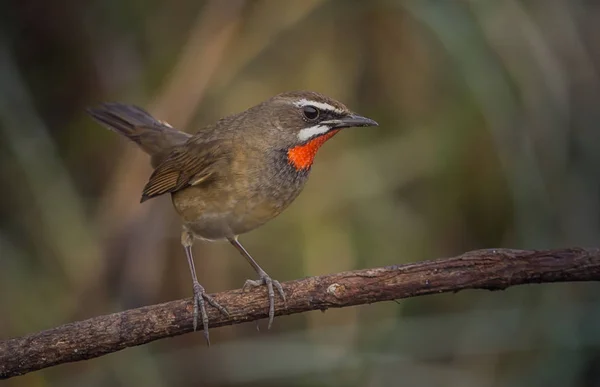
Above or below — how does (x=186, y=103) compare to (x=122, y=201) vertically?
above

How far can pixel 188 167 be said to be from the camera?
4906 millimetres

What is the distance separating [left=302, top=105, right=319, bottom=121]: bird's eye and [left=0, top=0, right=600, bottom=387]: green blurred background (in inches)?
76.8

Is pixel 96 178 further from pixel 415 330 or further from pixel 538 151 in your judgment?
pixel 538 151

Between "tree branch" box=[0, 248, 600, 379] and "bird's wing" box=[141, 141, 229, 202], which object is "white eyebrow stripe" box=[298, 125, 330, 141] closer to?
"bird's wing" box=[141, 141, 229, 202]

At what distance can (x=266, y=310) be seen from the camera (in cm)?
383

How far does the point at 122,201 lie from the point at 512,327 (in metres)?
3.24

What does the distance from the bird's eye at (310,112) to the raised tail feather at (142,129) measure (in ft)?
4.22

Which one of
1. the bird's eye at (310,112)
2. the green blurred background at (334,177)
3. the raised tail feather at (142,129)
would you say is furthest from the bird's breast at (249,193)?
the green blurred background at (334,177)

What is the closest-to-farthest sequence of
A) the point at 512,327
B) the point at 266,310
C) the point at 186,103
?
the point at 266,310
the point at 512,327
the point at 186,103

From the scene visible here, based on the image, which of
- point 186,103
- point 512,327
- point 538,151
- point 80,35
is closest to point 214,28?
point 186,103

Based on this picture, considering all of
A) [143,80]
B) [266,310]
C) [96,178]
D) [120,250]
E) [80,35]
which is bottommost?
[266,310]

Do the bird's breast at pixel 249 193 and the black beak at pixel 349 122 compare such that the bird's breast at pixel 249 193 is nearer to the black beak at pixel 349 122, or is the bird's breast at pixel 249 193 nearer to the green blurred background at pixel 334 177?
the black beak at pixel 349 122

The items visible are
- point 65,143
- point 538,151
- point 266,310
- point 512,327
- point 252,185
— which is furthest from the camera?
point 65,143

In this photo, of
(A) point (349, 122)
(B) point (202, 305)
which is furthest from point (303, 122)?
(B) point (202, 305)
